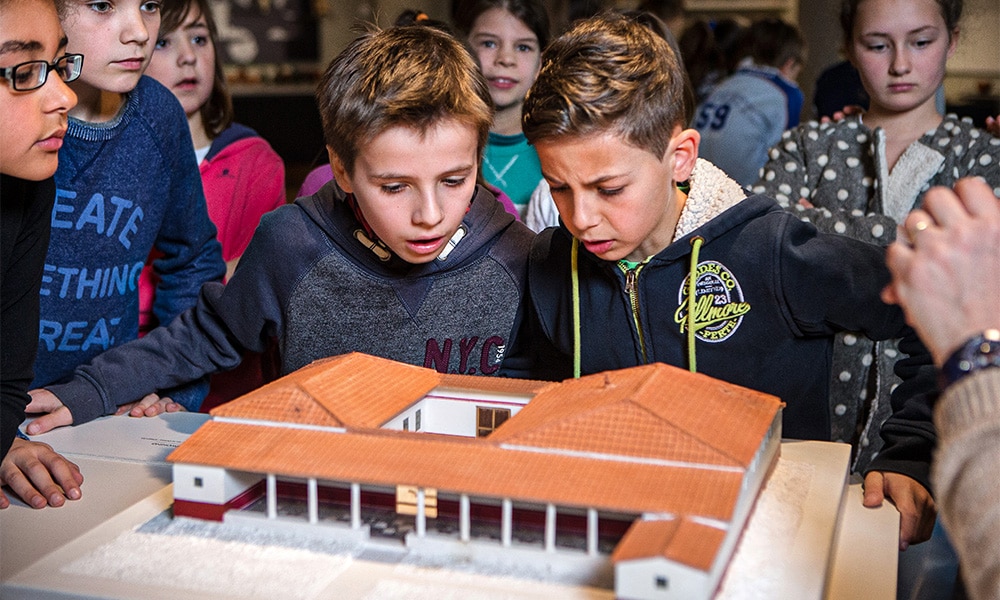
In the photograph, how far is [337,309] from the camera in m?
1.94

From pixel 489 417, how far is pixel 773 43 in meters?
3.50

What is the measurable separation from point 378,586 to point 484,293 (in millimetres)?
919

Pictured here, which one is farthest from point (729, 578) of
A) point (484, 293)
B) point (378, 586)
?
point (484, 293)

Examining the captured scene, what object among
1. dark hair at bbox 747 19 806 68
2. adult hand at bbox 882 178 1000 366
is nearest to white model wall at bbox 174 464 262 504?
adult hand at bbox 882 178 1000 366

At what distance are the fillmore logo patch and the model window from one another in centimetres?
44

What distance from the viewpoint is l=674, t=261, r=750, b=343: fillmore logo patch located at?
1.73 meters

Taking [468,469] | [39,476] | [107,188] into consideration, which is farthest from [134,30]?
[468,469]

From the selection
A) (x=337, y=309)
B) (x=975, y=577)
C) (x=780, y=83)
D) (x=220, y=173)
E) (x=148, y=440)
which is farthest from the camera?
(x=780, y=83)

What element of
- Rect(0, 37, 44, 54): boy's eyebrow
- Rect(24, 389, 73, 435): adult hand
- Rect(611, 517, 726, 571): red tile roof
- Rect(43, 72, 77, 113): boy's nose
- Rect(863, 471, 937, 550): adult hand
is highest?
Rect(0, 37, 44, 54): boy's eyebrow

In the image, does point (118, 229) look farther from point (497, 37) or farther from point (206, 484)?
point (497, 37)

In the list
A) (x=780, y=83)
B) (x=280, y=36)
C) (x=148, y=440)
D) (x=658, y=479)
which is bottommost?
(x=148, y=440)

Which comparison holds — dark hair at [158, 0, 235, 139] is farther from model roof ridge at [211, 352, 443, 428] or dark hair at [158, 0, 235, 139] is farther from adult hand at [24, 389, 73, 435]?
model roof ridge at [211, 352, 443, 428]

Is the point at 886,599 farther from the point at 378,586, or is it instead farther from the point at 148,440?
the point at 148,440

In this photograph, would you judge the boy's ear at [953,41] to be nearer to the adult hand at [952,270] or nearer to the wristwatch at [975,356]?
the adult hand at [952,270]
